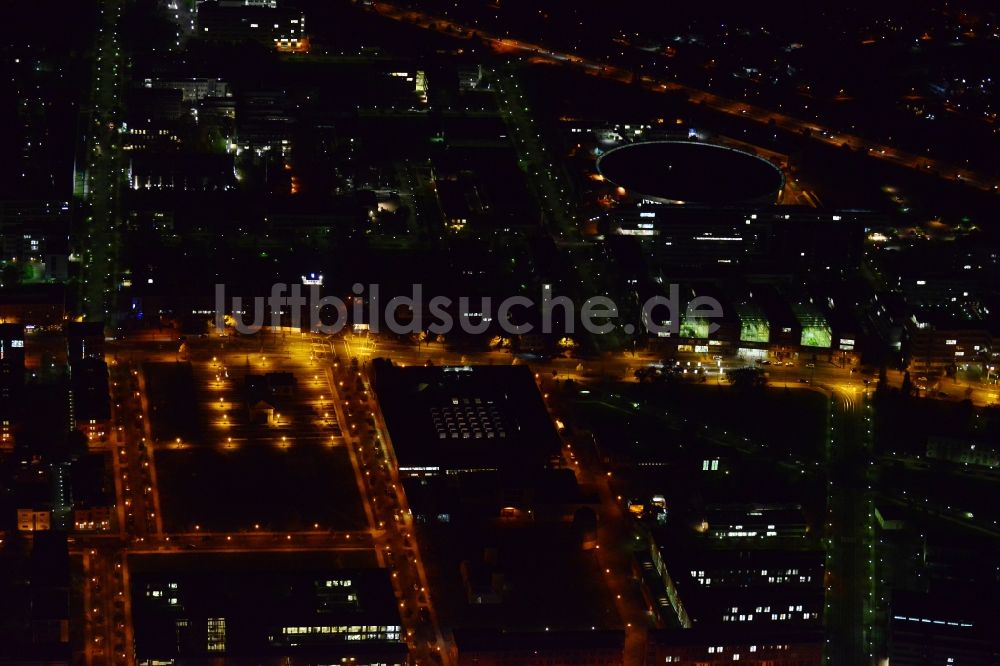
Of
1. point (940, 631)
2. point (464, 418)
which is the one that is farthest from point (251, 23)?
point (940, 631)

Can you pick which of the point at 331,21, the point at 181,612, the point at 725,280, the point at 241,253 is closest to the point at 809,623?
the point at 181,612

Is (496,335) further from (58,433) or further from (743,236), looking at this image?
(58,433)

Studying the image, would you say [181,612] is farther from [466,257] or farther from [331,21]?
[331,21]

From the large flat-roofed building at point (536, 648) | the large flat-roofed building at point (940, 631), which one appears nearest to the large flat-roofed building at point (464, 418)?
the large flat-roofed building at point (536, 648)

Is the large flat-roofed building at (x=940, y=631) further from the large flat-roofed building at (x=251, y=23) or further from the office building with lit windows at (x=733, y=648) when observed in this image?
the large flat-roofed building at (x=251, y=23)

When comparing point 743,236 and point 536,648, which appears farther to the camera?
point 743,236
